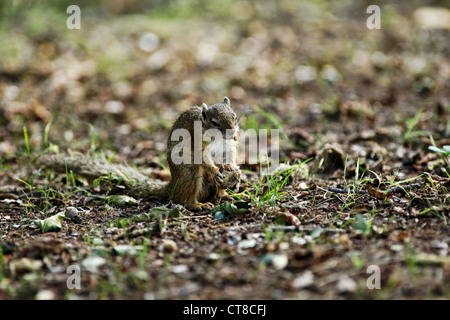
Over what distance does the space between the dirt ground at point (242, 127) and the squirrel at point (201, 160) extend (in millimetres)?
119

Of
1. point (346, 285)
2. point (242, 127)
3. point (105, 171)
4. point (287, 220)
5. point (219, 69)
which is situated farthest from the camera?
point (219, 69)

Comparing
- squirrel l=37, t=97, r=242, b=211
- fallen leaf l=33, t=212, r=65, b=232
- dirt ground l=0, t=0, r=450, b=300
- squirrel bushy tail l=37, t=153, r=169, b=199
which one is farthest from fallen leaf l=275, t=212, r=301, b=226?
fallen leaf l=33, t=212, r=65, b=232

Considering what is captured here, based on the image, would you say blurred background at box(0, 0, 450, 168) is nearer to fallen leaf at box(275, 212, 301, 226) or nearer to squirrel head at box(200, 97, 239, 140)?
squirrel head at box(200, 97, 239, 140)

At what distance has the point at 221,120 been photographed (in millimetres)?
3287

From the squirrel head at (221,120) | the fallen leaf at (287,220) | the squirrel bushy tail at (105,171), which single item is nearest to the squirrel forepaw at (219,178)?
the squirrel head at (221,120)

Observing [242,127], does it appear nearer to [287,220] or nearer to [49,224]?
[287,220]

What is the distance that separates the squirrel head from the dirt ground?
50 cm

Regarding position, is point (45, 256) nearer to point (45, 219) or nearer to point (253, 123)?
point (45, 219)

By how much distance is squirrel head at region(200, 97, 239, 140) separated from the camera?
328 cm

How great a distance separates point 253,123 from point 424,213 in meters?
2.29

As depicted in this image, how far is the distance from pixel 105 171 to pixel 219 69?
3914mm

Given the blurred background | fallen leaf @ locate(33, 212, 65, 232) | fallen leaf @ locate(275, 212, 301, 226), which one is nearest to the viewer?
fallen leaf @ locate(275, 212, 301, 226)

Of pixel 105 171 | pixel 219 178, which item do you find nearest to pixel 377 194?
pixel 219 178
